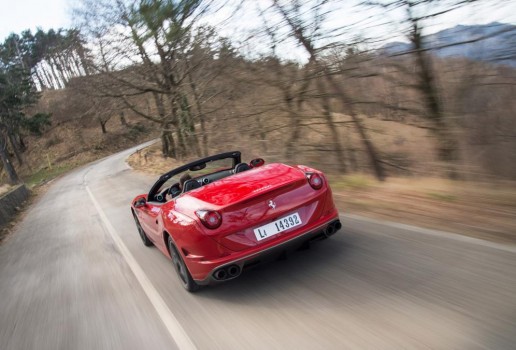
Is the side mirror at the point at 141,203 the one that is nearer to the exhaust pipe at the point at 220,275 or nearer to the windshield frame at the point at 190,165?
the windshield frame at the point at 190,165

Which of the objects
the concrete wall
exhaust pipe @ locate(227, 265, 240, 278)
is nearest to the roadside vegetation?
exhaust pipe @ locate(227, 265, 240, 278)

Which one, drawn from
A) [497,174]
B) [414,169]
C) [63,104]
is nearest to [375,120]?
[414,169]

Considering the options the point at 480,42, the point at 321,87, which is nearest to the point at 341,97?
the point at 321,87

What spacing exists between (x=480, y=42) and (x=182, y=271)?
18.3 ft

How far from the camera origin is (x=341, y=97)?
10031 mm

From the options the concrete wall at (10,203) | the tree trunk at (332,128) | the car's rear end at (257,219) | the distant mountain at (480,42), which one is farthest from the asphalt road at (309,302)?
the concrete wall at (10,203)

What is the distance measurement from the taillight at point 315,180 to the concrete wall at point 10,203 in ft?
38.6

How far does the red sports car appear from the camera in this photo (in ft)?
13.1

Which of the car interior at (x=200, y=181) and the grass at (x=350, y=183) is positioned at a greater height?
the car interior at (x=200, y=181)

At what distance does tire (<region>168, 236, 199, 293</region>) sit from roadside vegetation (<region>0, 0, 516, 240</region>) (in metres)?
2.68

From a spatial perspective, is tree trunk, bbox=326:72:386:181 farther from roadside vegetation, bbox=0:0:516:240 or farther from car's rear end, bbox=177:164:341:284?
car's rear end, bbox=177:164:341:284

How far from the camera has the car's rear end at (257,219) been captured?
13.1 ft

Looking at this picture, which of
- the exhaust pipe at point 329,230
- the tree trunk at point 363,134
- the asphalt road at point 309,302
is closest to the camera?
the asphalt road at point 309,302

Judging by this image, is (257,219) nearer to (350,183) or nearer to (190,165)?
(190,165)
